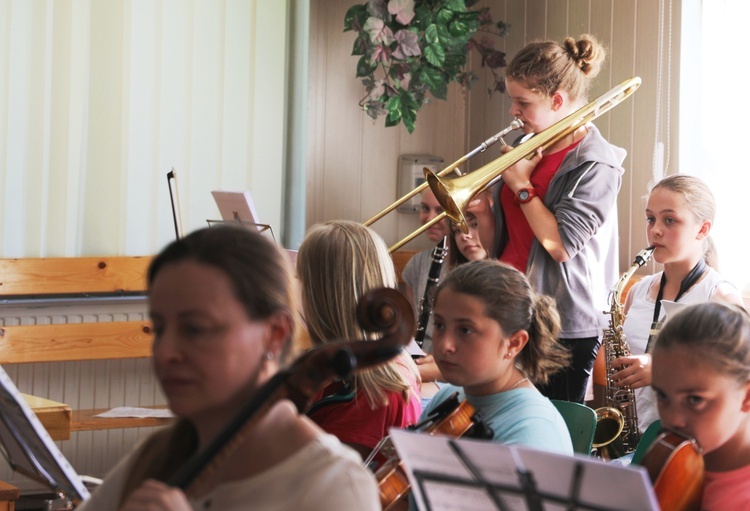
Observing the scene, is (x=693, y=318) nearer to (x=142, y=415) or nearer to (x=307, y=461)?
(x=307, y=461)

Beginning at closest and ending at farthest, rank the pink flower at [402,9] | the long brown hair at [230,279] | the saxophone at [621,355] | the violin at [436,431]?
1. the long brown hair at [230,279]
2. the violin at [436,431]
3. the saxophone at [621,355]
4. the pink flower at [402,9]

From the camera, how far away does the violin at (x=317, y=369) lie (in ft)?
3.14

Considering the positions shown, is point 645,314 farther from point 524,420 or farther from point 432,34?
point 432,34

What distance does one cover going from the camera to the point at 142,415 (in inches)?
131

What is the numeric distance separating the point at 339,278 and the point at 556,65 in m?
1.19

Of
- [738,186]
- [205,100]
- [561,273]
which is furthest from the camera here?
[205,100]

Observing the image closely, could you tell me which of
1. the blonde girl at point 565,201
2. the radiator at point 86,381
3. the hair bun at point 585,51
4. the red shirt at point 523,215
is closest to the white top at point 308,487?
the blonde girl at point 565,201

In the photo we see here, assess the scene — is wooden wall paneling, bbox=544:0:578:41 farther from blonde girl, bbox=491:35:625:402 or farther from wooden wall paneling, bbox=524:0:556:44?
blonde girl, bbox=491:35:625:402

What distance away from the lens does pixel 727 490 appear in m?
1.28

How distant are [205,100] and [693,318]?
9.13 feet

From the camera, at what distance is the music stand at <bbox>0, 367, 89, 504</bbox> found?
5.04ft

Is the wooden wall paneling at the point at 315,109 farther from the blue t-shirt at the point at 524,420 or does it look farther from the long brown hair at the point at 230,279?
the long brown hair at the point at 230,279

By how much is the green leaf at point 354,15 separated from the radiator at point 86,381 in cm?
137

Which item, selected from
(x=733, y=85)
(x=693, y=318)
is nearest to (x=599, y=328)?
(x=733, y=85)
